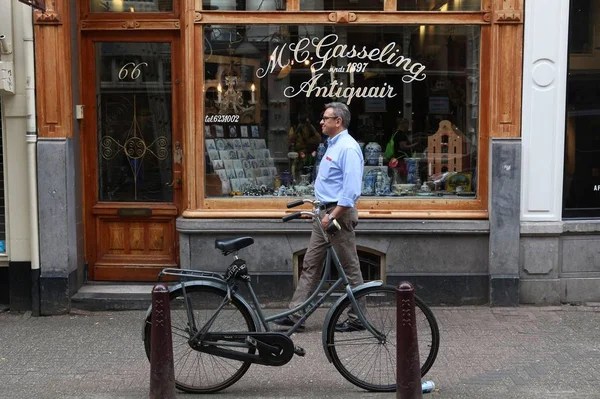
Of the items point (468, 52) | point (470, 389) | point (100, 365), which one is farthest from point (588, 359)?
point (100, 365)

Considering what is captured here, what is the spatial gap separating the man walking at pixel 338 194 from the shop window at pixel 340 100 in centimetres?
157

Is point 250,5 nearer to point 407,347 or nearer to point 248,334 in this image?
point 248,334

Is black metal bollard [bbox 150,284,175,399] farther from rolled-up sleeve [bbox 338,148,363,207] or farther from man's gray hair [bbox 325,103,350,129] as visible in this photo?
man's gray hair [bbox 325,103,350,129]

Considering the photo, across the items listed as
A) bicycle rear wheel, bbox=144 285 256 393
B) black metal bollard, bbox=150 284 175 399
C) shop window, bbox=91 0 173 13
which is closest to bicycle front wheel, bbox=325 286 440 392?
bicycle rear wheel, bbox=144 285 256 393

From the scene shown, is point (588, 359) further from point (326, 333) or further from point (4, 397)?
point (4, 397)

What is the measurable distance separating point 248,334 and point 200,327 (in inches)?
13.7

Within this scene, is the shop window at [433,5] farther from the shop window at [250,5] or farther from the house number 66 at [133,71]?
the house number 66 at [133,71]

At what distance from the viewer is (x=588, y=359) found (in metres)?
6.22

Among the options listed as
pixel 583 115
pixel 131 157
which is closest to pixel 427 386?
pixel 583 115

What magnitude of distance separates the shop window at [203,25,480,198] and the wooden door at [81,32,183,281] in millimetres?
610

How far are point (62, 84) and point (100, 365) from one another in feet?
9.93

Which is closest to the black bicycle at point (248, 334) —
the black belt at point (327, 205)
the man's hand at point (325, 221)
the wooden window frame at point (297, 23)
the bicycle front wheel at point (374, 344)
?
the bicycle front wheel at point (374, 344)

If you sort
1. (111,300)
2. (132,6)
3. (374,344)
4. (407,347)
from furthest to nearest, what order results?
(132,6) → (111,300) → (374,344) → (407,347)

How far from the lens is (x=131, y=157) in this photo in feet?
27.3
